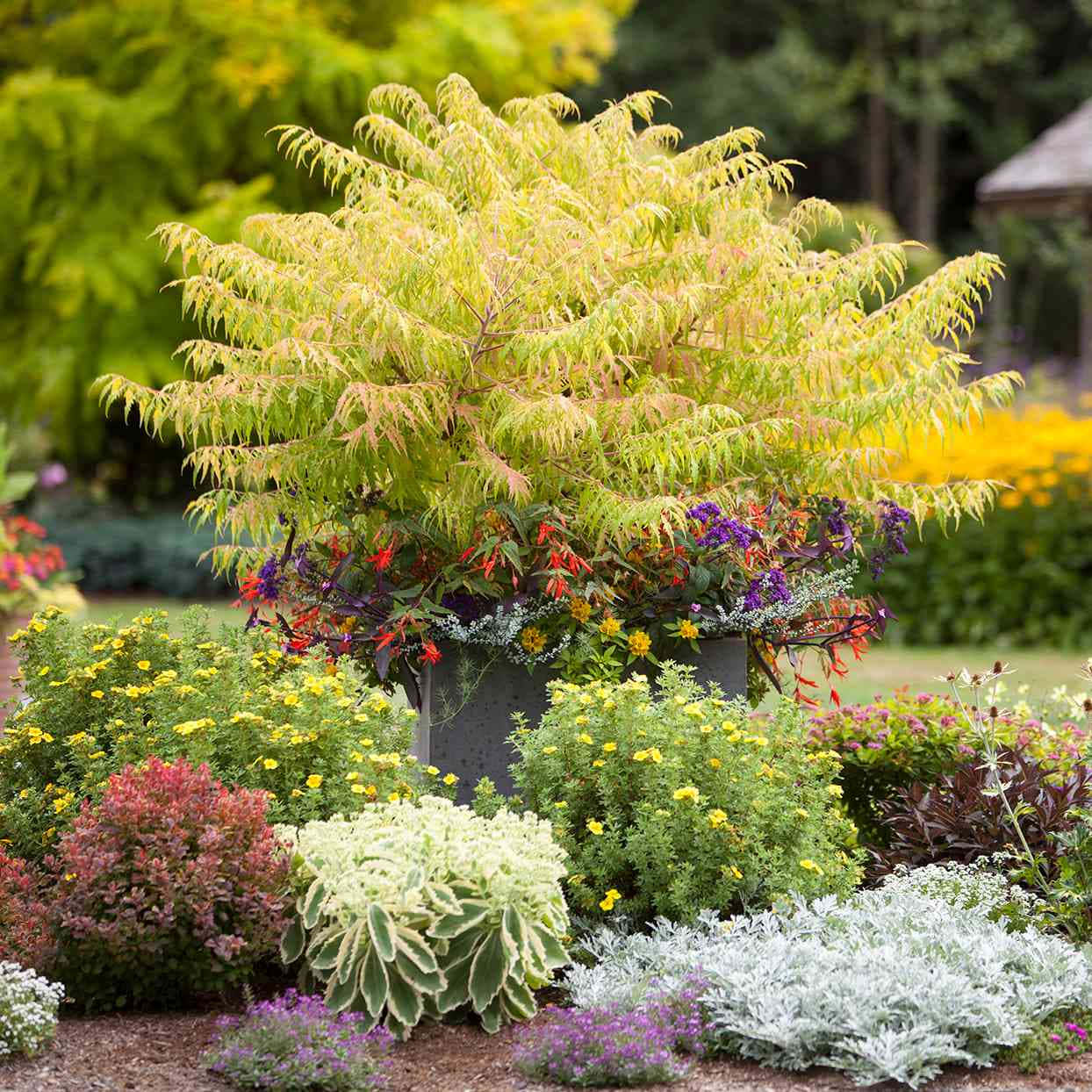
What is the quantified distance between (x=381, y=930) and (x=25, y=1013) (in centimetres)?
94

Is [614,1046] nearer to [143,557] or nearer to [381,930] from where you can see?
[381,930]

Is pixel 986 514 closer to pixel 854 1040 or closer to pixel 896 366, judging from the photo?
pixel 896 366

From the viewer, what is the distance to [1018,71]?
108ft

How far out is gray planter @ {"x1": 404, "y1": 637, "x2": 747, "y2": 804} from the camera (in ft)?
19.8

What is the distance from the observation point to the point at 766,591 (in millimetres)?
6027

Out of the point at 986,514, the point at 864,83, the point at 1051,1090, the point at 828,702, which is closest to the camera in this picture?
the point at 1051,1090

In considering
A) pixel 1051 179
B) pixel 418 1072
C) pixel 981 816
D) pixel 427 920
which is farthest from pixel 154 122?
pixel 418 1072

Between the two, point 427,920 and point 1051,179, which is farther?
point 1051,179

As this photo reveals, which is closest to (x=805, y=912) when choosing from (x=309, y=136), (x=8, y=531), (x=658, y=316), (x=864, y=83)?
(x=658, y=316)

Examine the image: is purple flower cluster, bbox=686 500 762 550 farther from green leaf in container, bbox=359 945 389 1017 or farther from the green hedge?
the green hedge

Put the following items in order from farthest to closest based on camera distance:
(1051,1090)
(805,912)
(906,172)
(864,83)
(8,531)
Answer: (906,172) → (864,83) → (8,531) → (805,912) → (1051,1090)

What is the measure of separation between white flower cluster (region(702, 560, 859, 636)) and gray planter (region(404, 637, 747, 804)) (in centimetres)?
69

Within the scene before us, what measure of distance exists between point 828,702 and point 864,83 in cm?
2358

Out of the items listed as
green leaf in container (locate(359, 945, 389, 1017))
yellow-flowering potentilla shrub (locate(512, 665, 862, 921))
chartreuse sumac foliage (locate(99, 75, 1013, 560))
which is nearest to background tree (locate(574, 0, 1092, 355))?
chartreuse sumac foliage (locate(99, 75, 1013, 560))
